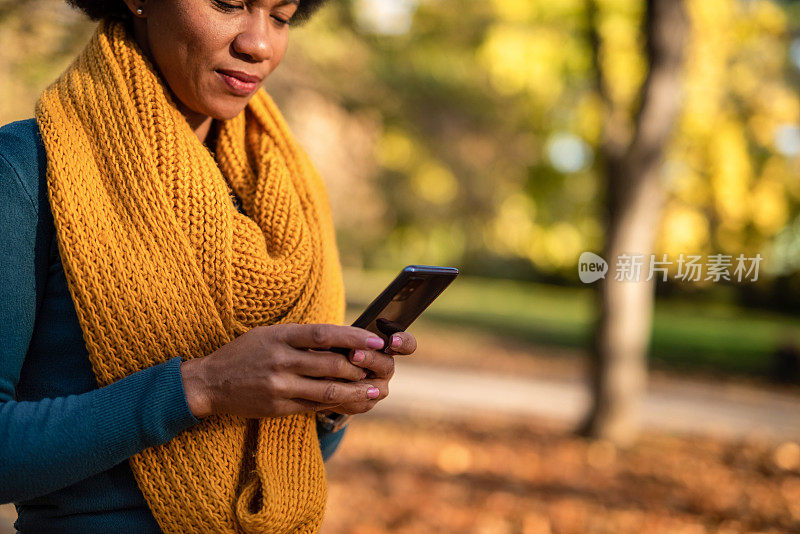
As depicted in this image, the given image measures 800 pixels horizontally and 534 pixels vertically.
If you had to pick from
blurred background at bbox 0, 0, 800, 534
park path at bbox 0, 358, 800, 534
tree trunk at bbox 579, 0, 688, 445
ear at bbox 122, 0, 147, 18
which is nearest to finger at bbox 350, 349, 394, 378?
ear at bbox 122, 0, 147, 18

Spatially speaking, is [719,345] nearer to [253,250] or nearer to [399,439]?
[399,439]

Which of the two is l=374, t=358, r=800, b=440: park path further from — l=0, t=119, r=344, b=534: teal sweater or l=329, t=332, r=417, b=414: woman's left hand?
l=0, t=119, r=344, b=534: teal sweater

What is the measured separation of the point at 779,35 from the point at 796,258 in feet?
11.3

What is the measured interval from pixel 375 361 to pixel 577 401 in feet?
27.3

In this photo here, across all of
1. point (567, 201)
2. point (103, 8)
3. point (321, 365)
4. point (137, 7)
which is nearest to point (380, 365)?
point (321, 365)

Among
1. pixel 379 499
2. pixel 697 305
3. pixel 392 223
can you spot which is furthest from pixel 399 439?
pixel 697 305

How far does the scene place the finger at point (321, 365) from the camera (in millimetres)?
1185

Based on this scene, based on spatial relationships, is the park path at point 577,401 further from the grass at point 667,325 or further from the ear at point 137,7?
the ear at point 137,7

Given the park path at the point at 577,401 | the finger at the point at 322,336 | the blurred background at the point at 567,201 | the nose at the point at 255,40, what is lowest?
the park path at the point at 577,401

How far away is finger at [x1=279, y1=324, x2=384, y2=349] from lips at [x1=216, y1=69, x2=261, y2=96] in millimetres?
498

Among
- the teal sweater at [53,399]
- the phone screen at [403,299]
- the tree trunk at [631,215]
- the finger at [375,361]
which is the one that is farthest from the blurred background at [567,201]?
the finger at [375,361]

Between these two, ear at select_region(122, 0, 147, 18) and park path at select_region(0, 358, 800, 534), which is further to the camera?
park path at select_region(0, 358, 800, 534)

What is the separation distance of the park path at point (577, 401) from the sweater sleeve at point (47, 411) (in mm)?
5943

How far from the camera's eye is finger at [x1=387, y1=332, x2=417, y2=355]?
51.0 inches
